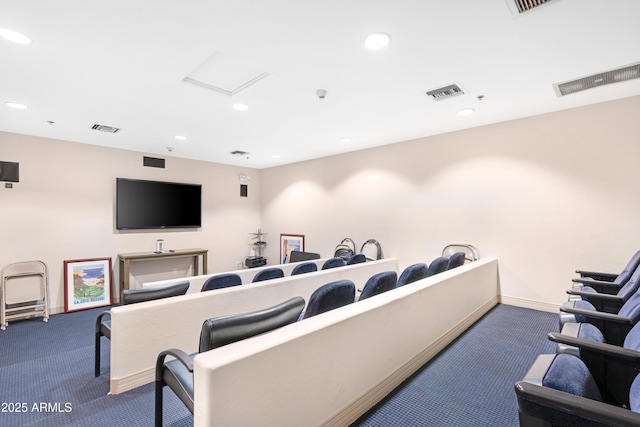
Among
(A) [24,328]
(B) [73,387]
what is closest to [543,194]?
(B) [73,387]

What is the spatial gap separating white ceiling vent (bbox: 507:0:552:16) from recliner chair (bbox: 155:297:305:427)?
2.30 meters

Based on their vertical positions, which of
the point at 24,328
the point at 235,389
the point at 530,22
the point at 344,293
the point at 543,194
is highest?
the point at 530,22

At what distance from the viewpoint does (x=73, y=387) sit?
2.36 m

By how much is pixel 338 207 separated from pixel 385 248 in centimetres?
137

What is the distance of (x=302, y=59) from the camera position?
7.86ft

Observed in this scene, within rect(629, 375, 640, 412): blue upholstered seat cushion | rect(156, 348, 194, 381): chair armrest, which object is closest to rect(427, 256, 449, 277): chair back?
rect(629, 375, 640, 412): blue upholstered seat cushion

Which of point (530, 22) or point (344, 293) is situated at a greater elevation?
point (530, 22)

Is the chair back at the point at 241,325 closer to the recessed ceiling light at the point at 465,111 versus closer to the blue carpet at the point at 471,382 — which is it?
the blue carpet at the point at 471,382

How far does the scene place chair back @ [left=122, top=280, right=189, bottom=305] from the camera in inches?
92.7

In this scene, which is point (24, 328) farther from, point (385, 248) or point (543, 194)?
point (543, 194)

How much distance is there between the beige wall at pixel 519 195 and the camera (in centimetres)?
337

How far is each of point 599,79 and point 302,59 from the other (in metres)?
2.95

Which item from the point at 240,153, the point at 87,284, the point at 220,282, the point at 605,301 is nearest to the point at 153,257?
the point at 87,284

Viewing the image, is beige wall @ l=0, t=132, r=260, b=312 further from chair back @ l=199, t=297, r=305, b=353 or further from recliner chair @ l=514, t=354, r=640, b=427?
recliner chair @ l=514, t=354, r=640, b=427
